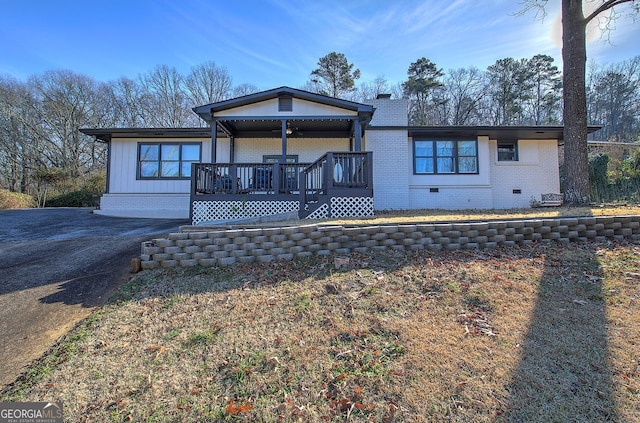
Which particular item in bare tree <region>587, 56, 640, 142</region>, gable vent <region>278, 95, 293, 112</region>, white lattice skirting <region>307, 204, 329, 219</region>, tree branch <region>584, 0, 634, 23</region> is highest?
bare tree <region>587, 56, 640, 142</region>

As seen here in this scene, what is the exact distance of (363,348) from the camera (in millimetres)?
2719

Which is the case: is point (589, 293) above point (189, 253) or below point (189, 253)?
below

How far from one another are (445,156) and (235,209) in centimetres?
850

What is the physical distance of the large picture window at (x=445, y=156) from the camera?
1237 centimetres

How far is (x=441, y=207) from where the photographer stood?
40.0 ft

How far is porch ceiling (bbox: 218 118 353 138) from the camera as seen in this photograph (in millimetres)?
10703

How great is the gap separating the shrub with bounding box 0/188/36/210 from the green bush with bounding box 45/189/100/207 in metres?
0.95

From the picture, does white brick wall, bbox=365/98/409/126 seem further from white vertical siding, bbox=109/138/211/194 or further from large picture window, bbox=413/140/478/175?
white vertical siding, bbox=109/138/211/194

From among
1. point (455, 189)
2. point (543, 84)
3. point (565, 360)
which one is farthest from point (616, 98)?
point (565, 360)

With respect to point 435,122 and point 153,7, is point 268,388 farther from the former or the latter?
point 435,122

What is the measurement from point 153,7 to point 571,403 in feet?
42.6

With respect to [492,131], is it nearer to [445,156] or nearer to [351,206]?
[445,156]

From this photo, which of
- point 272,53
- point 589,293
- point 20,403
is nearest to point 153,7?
point 272,53

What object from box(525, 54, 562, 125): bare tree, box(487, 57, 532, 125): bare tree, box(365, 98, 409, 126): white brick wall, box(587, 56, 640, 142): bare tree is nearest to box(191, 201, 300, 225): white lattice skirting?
box(365, 98, 409, 126): white brick wall
